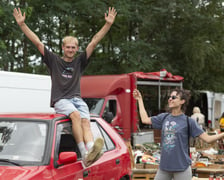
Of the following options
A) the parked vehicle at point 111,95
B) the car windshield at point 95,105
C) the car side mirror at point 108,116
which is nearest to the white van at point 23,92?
the parked vehicle at point 111,95

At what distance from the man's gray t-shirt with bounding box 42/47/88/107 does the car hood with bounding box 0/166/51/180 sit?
125 cm

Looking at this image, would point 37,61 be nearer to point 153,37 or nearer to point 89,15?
point 89,15

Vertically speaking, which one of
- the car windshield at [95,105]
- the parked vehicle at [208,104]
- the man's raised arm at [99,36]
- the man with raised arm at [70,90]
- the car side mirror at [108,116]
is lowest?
the parked vehicle at [208,104]

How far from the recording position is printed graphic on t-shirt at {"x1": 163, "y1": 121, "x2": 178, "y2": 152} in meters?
5.10

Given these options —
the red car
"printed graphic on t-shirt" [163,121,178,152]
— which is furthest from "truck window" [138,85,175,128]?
the red car

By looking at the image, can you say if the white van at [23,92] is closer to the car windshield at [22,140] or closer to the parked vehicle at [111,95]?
the parked vehicle at [111,95]

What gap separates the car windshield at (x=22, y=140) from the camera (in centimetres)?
436

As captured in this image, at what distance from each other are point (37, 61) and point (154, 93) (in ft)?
19.9

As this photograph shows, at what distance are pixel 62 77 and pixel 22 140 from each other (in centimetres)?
103

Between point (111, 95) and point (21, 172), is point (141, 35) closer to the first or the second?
point (111, 95)

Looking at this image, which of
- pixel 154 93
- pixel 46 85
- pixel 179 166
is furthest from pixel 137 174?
pixel 154 93

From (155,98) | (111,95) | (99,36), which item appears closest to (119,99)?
(111,95)

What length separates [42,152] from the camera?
173 inches

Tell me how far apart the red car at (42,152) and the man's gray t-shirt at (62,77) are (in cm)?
34
